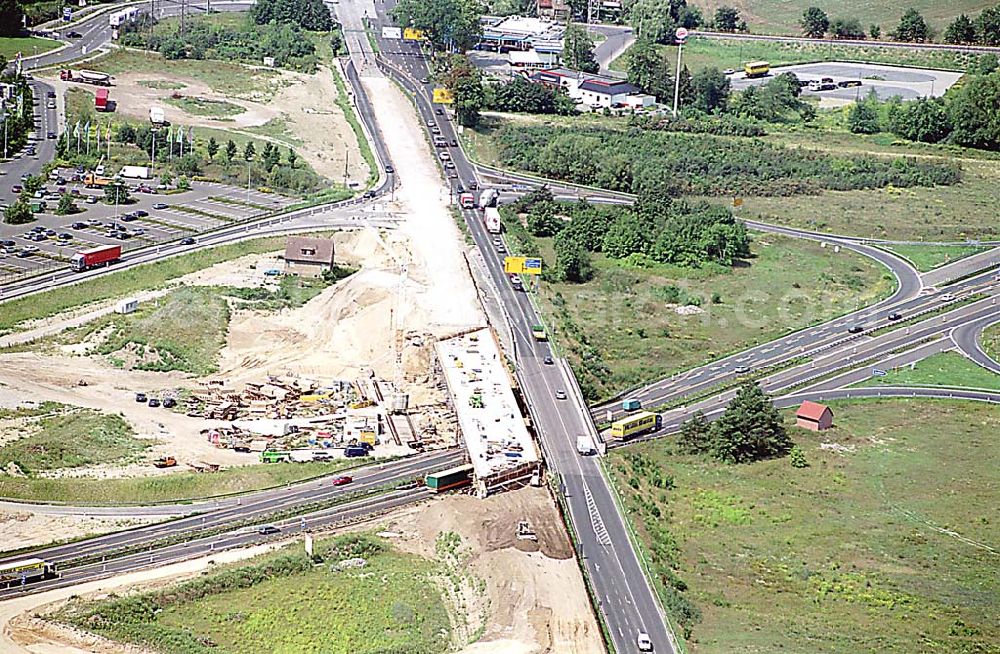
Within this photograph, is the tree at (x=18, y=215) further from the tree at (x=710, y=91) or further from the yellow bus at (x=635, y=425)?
the tree at (x=710, y=91)

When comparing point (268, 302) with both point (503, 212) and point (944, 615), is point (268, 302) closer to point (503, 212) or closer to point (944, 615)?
point (503, 212)

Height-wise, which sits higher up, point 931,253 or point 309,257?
point 309,257

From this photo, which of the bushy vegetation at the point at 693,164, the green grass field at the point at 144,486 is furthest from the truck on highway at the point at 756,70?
the green grass field at the point at 144,486

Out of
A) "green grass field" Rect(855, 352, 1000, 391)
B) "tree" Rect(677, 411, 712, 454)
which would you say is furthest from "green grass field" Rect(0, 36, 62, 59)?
"green grass field" Rect(855, 352, 1000, 391)

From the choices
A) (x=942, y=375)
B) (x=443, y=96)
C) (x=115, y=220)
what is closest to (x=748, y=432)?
(x=942, y=375)

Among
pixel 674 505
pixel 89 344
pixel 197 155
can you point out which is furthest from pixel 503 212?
pixel 674 505

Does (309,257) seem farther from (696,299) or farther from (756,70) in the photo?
(756,70)
